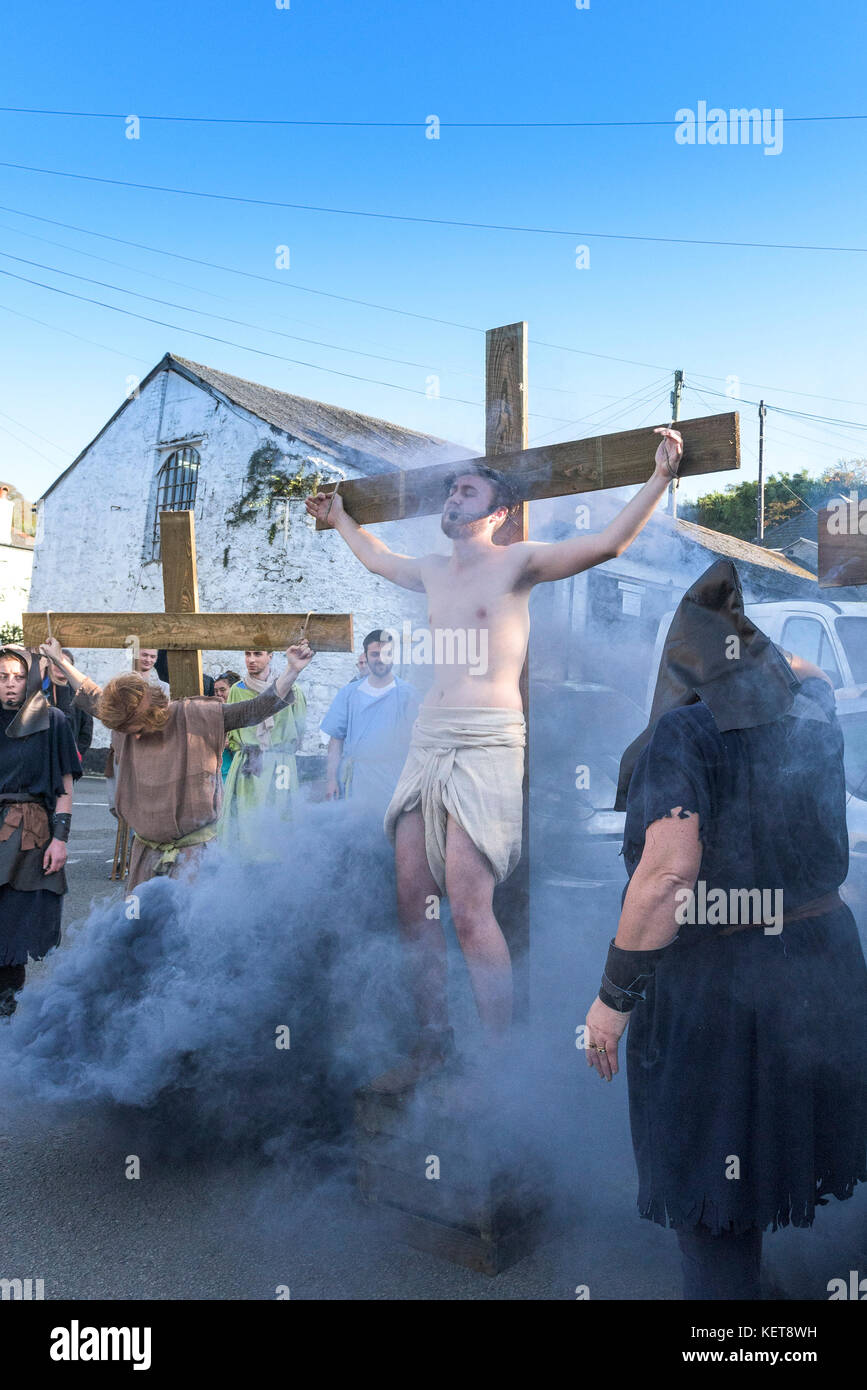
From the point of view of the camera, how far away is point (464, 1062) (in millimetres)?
3074

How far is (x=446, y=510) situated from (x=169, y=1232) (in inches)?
93.3

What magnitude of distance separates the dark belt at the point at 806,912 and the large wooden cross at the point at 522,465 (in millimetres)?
1172

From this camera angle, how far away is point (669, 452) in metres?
2.94

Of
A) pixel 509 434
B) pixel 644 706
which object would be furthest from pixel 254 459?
pixel 509 434

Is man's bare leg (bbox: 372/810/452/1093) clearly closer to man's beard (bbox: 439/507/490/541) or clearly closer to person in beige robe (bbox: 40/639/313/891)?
man's beard (bbox: 439/507/490/541)

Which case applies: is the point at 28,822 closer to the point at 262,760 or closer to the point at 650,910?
the point at 262,760

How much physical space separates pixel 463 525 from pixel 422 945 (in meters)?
1.34

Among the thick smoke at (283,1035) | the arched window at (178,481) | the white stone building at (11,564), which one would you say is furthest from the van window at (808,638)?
the white stone building at (11,564)

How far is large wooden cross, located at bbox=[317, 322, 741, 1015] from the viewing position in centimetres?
295

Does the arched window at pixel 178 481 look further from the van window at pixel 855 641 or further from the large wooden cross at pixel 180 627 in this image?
the van window at pixel 855 641

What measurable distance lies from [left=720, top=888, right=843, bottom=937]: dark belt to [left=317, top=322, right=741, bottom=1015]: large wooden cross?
1172 millimetres

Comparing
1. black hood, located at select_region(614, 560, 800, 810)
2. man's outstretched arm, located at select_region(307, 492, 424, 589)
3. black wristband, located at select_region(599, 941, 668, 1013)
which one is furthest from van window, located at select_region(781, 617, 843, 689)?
black wristband, located at select_region(599, 941, 668, 1013)

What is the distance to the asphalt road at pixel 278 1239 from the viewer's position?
106 inches
